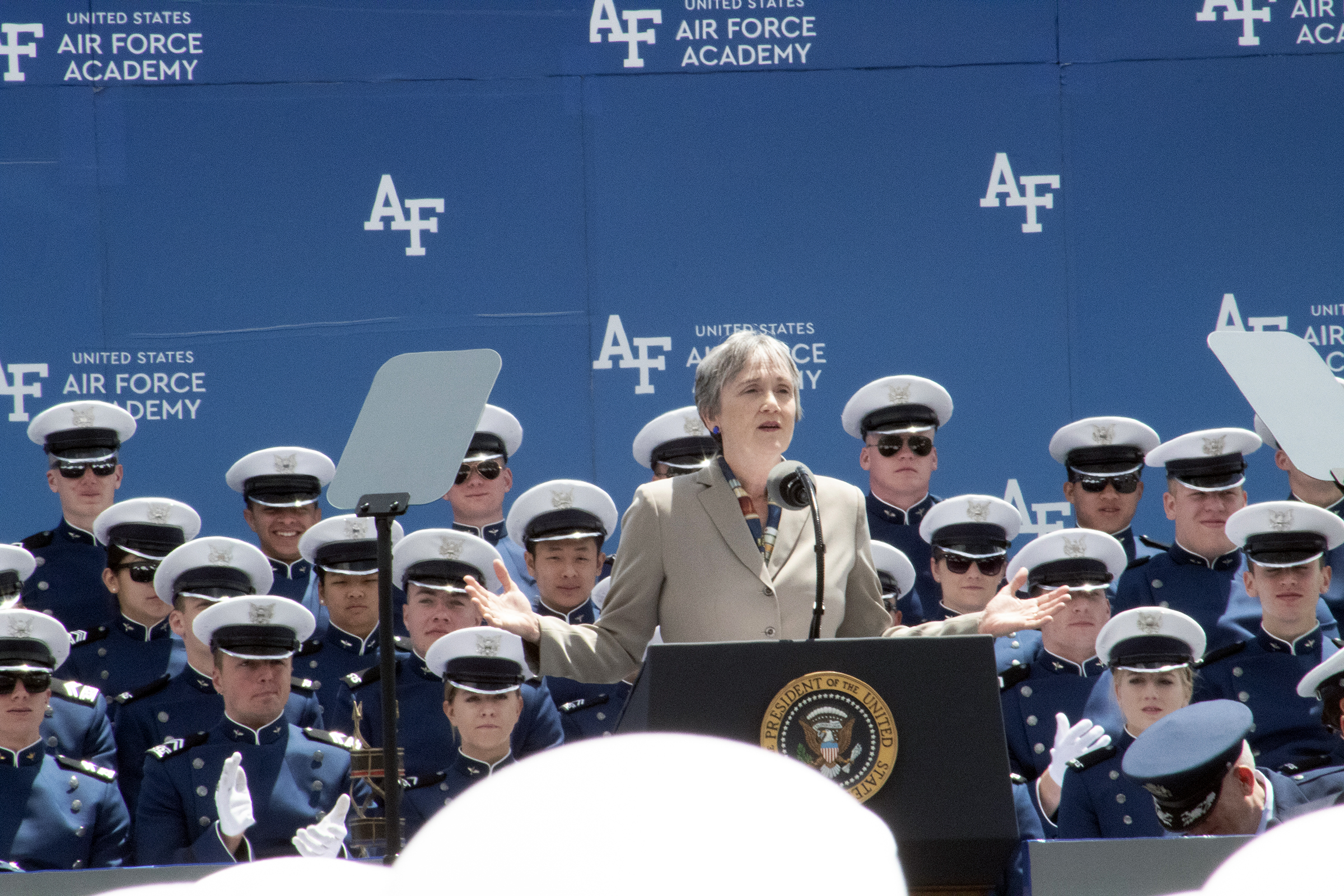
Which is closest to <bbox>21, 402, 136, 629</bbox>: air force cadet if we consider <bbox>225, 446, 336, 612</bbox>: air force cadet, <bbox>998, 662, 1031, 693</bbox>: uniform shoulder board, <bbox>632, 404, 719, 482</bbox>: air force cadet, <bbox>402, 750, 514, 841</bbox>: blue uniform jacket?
→ <bbox>225, 446, 336, 612</bbox>: air force cadet

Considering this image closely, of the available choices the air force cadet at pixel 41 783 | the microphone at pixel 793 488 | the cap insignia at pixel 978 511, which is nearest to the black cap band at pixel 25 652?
the air force cadet at pixel 41 783

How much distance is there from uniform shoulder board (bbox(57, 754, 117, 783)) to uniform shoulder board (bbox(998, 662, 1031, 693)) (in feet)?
7.94

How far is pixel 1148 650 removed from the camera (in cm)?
394

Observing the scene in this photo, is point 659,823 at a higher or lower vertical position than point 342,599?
higher

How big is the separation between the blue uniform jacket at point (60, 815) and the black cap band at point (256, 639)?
0.44 m

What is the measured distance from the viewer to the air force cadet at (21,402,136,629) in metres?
4.71

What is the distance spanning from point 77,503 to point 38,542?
0.16 metres

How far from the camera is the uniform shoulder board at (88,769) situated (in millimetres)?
3971

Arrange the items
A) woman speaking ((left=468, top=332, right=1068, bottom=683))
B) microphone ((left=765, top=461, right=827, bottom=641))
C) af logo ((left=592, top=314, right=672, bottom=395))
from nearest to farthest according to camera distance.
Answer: microphone ((left=765, top=461, right=827, bottom=641)), woman speaking ((left=468, top=332, right=1068, bottom=683)), af logo ((left=592, top=314, right=672, bottom=395))

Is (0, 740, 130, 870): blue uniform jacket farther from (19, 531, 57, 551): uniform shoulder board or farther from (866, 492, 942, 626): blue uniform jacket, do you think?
(866, 492, 942, 626): blue uniform jacket

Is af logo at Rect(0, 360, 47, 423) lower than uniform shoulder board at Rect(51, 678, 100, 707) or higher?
higher

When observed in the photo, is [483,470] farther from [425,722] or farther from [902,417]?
[902,417]

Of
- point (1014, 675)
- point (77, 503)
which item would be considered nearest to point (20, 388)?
point (77, 503)

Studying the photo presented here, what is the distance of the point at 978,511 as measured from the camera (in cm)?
449
